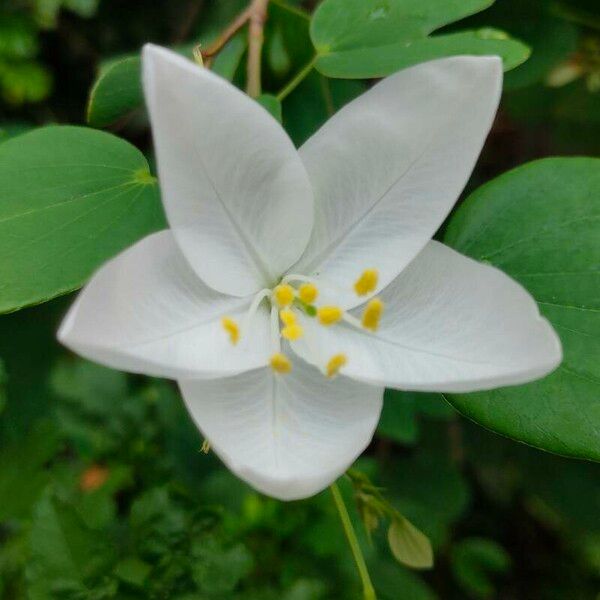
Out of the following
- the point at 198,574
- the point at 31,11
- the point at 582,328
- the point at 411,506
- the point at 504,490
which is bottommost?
the point at 504,490

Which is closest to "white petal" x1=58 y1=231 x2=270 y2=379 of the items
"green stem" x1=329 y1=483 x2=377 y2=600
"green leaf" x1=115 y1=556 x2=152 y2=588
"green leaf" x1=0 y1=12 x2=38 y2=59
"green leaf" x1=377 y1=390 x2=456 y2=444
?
"green stem" x1=329 y1=483 x2=377 y2=600

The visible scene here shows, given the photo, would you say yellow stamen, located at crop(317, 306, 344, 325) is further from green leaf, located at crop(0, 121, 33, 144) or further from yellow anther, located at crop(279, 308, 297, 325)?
green leaf, located at crop(0, 121, 33, 144)

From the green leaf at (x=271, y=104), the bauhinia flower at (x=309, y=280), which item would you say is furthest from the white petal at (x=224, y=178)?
the green leaf at (x=271, y=104)

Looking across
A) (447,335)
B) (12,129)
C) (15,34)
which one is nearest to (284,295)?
(447,335)

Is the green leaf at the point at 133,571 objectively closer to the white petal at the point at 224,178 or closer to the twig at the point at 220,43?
the white petal at the point at 224,178

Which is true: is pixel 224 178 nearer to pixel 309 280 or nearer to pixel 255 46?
pixel 309 280

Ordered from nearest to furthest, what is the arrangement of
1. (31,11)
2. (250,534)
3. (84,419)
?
(250,534) → (84,419) → (31,11)

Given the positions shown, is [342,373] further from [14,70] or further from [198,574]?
[14,70]

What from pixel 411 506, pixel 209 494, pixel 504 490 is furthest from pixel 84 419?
pixel 504 490
